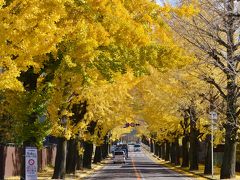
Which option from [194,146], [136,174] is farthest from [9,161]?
[194,146]

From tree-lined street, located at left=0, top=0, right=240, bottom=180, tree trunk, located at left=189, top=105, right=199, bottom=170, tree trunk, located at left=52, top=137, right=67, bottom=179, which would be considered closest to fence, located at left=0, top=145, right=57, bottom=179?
tree-lined street, located at left=0, top=0, right=240, bottom=180

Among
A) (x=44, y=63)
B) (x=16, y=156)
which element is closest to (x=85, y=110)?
(x=16, y=156)

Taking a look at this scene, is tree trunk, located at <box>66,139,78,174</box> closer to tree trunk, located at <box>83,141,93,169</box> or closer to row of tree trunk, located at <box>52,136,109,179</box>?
row of tree trunk, located at <box>52,136,109,179</box>

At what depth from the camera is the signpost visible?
1894cm

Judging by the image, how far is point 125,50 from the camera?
66.9 feet

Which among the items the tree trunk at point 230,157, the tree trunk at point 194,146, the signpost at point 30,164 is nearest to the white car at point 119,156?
the tree trunk at point 194,146

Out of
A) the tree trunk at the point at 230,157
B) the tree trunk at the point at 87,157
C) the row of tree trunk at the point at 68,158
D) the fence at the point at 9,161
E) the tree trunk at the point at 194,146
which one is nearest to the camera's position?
the row of tree trunk at the point at 68,158

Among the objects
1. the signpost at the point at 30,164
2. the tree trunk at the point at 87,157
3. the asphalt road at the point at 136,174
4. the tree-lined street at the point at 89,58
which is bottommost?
the asphalt road at the point at 136,174

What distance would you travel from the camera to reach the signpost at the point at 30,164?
62.1 feet

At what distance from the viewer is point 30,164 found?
1908cm

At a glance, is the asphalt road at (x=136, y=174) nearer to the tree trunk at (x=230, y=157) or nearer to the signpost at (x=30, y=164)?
the tree trunk at (x=230, y=157)

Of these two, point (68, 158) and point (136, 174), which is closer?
point (68, 158)

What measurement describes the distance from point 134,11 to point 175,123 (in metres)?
36.8

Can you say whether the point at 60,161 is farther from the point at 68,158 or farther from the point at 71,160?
the point at 68,158
